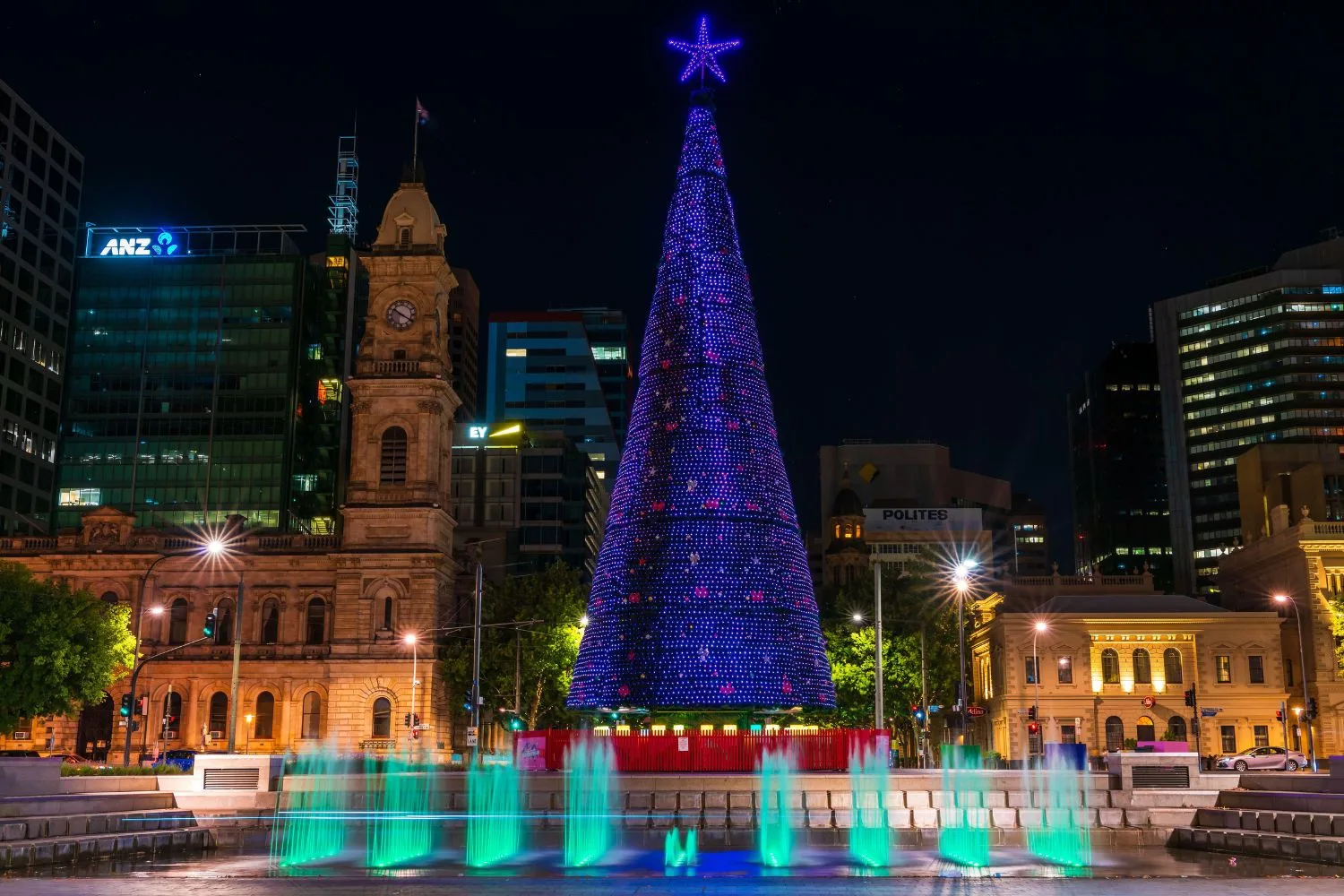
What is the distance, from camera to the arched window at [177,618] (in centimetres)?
8175

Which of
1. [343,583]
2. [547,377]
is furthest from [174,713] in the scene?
[547,377]

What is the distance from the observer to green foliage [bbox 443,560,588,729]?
76.4 metres

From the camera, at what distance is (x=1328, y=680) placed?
79500 millimetres

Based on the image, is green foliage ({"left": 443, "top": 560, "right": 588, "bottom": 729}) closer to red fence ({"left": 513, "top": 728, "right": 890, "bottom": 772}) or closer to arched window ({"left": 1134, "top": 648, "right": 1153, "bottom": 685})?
red fence ({"left": 513, "top": 728, "right": 890, "bottom": 772})

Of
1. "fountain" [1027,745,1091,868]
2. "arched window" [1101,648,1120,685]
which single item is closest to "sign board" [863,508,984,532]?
"arched window" [1101,648,1120,685]

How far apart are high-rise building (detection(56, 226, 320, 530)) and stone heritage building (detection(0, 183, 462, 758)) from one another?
3315 cm

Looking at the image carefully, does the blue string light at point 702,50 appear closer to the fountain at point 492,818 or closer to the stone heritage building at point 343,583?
the fountain at point 492,818

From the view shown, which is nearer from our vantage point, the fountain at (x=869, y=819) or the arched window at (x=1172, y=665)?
the fountain at (x=869, y=819)

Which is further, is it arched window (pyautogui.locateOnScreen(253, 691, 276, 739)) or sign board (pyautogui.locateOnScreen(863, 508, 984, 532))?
sign board (pyautogui.locateOnScreen(863, 508, 984, 532))

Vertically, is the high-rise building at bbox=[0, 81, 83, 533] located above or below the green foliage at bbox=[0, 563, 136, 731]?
above

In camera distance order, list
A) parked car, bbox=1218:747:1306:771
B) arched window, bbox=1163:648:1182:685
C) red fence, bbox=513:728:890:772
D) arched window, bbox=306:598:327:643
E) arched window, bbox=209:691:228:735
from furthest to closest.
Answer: arched window, bbox=1163:648:1182:685, arched window, bbox=306:598:327:643, arched window, bbox=209:691:228:735, parked car, bbox=1218:747:1306:771, red fence, bbox=513:728:890:772

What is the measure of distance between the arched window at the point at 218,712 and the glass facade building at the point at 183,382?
36373 mm

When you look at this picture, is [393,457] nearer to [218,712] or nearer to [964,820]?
[218,712]

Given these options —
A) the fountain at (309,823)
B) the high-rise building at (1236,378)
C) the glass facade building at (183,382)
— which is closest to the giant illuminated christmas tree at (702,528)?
the fountain at (309,823)
